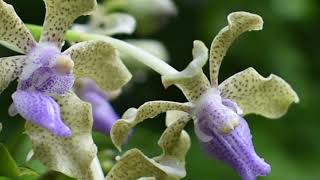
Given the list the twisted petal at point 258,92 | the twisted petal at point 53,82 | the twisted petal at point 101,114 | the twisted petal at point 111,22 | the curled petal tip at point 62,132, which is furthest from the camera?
the twisted petal at point 111,22

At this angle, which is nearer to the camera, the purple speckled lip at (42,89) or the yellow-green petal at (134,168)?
the purple speckled lip at (42,89)

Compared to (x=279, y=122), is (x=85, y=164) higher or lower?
higher

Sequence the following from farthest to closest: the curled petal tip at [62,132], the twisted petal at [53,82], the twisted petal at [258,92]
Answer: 1. the twisted petal at [258,92]
2. the twisted petal at [53,82]
3. the curled petal tip at [62,132]

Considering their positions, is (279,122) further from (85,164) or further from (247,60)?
(85,164)

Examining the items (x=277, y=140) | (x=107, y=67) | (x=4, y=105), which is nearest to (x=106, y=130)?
(x=107, y=67)

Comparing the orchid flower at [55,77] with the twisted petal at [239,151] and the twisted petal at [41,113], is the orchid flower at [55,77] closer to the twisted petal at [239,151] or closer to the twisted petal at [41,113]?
the twisted petal at [41,113]

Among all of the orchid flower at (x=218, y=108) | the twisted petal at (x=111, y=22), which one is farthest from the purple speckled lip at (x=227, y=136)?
the twisted petal at (x=111, y=22)

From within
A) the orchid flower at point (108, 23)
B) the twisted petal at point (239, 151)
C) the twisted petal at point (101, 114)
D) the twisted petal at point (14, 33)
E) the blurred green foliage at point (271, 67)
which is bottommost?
the blurred green foliage at point (271, 67)

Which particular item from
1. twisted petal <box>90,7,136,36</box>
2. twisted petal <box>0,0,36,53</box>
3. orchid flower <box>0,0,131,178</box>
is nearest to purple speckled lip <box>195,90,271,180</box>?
orchid flower <box>0,0,131,178</box>
